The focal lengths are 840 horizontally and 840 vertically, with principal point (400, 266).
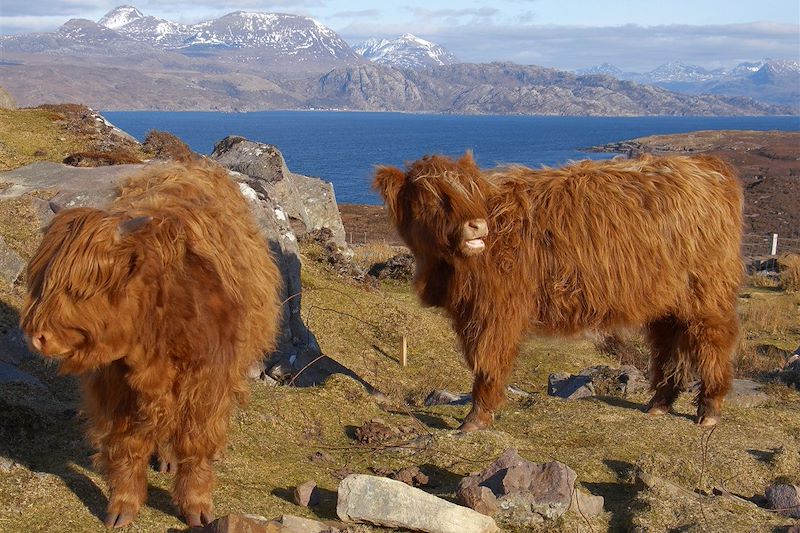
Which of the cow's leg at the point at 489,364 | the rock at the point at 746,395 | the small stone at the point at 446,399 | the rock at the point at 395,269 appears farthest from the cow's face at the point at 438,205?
the rock at the point at 395,269

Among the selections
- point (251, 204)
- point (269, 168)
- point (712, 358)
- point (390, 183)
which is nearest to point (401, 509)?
point (390, 183)

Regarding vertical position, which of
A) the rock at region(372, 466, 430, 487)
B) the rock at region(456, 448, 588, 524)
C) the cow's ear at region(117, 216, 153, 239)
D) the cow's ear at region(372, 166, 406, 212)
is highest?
the cow's ear at region(117, 216, 153, 239)

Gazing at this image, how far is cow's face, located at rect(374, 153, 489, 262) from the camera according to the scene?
690 centimetres

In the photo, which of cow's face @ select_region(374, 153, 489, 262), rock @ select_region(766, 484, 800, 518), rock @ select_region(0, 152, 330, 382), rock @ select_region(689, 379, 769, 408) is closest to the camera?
rock @ select_region(766, 484, 800, 518)

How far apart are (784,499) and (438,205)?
3.39 m

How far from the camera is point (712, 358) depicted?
25.5ft

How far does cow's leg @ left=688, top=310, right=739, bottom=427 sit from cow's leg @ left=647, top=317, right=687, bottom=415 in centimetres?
15

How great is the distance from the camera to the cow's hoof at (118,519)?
5000 millimetres

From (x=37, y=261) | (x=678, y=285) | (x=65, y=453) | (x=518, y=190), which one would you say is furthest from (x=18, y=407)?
(x=678, y=285)

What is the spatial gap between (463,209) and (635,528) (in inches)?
111

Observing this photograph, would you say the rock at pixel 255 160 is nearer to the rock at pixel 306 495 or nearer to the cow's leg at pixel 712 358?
the cow's leg at pixel 712 358

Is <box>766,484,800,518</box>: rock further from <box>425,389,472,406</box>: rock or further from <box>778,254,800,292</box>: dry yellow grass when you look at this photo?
<box>778,254,800,292</box>: dry yellow grass

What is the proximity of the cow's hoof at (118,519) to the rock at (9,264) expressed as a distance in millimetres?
5214

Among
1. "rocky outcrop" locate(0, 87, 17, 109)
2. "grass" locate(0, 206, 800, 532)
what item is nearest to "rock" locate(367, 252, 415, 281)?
"grass" locate(0, 206, 800, 532)
